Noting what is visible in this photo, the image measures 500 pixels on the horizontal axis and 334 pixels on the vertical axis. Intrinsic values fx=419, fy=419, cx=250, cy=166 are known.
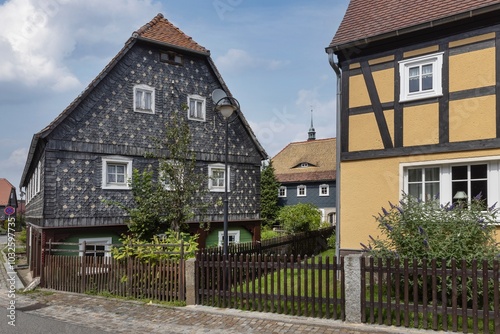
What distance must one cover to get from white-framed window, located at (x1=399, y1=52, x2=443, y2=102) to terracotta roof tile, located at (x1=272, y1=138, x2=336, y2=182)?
24.3 meters

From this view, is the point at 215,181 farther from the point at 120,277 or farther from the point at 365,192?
the point at 365,192

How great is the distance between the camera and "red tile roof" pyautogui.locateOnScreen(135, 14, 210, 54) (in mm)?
15995

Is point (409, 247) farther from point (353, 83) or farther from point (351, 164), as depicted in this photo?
point (353, 83)

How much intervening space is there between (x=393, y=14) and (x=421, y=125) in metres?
3.12

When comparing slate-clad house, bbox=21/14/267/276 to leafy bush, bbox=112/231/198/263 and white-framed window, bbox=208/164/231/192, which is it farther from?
leafy bush, bbox=112/231/198/263

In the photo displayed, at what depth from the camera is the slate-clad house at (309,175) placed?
3447 centimetres

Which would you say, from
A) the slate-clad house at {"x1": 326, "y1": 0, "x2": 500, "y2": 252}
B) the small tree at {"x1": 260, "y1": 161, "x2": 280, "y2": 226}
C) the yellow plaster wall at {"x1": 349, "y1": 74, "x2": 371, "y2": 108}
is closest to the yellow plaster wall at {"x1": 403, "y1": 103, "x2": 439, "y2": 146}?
the slate-clad house at {"x1": 326, "y1": 0, "x2": 500, "y2": 252}

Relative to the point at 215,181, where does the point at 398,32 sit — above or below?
above

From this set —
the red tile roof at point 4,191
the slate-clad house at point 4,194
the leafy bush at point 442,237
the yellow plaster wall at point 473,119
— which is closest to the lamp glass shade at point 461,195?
the leafy bush at point 442,237

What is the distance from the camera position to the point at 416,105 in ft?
32.0

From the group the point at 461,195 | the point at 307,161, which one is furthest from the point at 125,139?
the point at 307,161

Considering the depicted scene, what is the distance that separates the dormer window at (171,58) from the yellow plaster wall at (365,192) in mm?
8942

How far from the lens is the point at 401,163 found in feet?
32.1

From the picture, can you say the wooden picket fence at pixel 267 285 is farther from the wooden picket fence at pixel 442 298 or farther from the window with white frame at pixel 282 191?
the window with white frame at pixel 282 191
